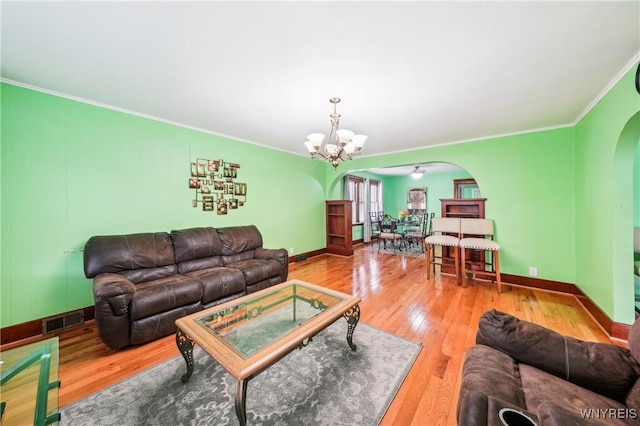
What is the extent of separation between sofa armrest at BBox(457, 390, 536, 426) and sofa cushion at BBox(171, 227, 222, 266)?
9.84ft

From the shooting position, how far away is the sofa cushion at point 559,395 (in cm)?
91

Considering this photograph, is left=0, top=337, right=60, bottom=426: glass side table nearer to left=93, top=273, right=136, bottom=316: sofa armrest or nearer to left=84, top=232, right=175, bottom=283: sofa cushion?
left=93, top=273, right=136, bottom=316: sofa armrest

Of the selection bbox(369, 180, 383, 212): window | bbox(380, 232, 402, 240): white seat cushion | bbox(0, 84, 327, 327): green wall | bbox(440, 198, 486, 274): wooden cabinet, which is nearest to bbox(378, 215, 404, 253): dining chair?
bbox(380, 232, 402, 240): white seat cushion

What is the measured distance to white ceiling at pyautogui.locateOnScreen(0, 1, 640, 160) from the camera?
1353 millimetres

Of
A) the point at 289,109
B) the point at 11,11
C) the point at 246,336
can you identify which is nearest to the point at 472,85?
the point at 289,109

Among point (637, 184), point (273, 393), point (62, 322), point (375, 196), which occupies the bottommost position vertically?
point (273, 393)

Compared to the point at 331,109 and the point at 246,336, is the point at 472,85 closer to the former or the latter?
the point at 331,109

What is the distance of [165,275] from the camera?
2.68 m

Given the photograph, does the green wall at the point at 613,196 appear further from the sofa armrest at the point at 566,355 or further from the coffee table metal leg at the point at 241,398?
the coffee table metal leg at the point at 241,398

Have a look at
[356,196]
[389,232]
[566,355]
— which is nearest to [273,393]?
[566,355]

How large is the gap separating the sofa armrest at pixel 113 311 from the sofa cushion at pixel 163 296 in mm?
68

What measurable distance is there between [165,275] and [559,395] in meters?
3.36

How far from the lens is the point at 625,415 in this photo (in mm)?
853

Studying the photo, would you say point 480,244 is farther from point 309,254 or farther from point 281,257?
point 309,254
